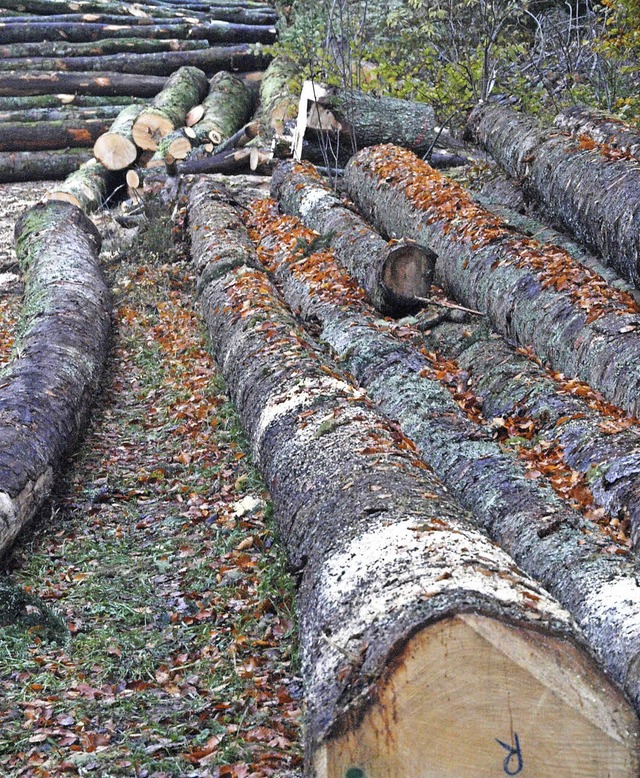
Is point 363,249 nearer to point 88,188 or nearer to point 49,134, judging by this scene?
point 88,188

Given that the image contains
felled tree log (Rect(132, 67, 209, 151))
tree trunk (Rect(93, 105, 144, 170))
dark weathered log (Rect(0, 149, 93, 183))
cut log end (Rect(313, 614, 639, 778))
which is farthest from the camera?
dark weathered log (Rect(0, 149, 93, 183))

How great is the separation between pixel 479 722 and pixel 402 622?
368 mm

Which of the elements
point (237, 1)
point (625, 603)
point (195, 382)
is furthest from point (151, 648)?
point (237, 1)

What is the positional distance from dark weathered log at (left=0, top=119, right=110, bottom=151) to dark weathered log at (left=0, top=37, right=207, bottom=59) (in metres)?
1.84

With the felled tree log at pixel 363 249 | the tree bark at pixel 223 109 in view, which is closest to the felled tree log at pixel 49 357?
the felled tree log at pixel 363 249

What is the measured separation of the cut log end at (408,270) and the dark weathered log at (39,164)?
32.7 ft

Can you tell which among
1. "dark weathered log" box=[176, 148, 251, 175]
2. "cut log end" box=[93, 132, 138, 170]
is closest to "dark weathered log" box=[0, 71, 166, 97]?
"cut log end" box=[93, 132, 138, 170]

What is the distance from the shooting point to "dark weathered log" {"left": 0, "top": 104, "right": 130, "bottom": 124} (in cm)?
1564

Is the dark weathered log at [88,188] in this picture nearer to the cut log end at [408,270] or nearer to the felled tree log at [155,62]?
the felled tree log at [155,62]

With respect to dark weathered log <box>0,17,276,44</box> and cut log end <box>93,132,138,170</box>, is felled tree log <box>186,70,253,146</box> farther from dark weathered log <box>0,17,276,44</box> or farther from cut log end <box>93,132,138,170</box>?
dark weathered log <box>0,17,276,44</box>

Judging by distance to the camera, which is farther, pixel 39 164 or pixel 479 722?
pixel 39 164

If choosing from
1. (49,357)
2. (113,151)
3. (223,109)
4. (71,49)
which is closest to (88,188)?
(113,151)

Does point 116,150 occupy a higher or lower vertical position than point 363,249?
lower

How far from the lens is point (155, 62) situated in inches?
671
